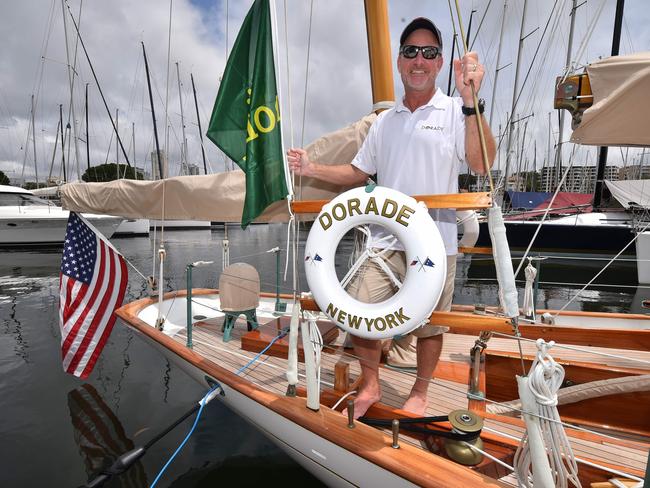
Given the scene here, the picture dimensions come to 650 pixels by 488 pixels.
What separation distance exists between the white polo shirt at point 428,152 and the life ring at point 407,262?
0.96 feet

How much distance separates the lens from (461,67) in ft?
5.94

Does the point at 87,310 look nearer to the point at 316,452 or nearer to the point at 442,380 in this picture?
the point at 316,452

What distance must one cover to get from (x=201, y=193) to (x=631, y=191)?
61.8 feet

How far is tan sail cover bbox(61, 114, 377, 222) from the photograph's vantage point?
9.86 feet

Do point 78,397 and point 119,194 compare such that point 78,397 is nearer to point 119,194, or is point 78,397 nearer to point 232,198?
point 119,194

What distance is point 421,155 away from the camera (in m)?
2.11

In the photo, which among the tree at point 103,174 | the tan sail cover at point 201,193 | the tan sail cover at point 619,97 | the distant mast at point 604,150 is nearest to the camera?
the tan sail cover at point 619,97

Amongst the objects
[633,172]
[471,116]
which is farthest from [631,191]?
[471,116]

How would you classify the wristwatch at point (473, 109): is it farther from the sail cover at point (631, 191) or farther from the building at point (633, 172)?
the building at point (633, 172)

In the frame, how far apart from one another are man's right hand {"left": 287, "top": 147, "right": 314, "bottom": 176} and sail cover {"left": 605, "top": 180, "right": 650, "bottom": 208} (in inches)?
661

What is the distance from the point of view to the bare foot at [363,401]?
2.24m

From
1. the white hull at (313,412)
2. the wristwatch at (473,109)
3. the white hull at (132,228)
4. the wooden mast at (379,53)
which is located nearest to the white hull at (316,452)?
the white hull at (313,412)

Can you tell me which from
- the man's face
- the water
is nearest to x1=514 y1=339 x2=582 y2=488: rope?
the man's face

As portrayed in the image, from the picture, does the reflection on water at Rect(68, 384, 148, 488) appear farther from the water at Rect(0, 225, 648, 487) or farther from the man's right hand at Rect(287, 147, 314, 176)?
the man's right hand at Rect(287, 147, 314, 176)
